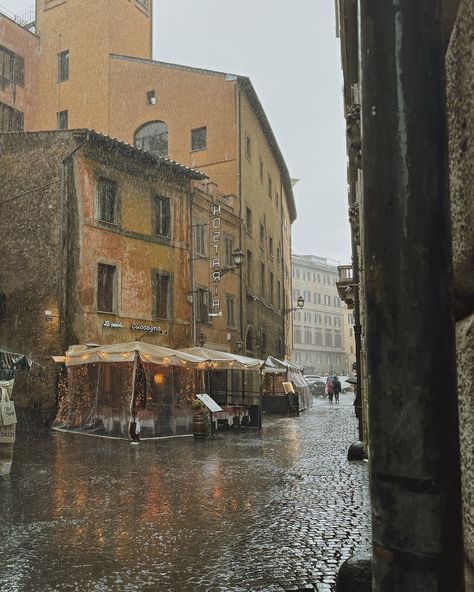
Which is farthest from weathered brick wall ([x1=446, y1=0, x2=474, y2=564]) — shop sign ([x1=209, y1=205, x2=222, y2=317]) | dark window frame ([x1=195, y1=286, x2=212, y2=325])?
shop sign ([x1=209, y1=205, x2=222, y2=317])

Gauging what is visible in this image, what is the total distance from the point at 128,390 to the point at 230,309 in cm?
1368

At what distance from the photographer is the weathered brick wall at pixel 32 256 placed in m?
22.2

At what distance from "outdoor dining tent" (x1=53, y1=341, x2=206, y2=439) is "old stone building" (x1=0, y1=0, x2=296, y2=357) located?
12.1m

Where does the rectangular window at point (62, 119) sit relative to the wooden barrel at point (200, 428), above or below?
above

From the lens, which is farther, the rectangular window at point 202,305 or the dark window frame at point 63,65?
the dark window frame at point 63,65

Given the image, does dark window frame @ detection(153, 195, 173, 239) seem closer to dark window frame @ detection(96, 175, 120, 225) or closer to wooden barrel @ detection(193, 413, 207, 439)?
dark window frame @ detection(96, 175, 120, 225)

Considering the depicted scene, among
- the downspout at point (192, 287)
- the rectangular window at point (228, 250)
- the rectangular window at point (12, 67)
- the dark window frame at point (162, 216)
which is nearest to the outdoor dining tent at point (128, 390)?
the downspout at point (192, 287)

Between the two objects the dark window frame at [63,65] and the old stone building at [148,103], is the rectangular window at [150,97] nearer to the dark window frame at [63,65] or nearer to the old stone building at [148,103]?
the old stone building at [148,103]

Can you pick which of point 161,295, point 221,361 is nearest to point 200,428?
point 221,361

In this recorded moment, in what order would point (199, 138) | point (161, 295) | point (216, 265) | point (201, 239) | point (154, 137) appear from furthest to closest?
point (154, 137) → point (199, 138) → point (216, 265) → point (201, 239) → point (161, 295)

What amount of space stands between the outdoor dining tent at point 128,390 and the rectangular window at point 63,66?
21.3 metres

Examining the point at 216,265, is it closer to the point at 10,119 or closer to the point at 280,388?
the point at 280,388

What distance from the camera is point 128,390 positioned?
56.6 ft

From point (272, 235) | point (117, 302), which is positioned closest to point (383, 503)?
point (117, 302)
